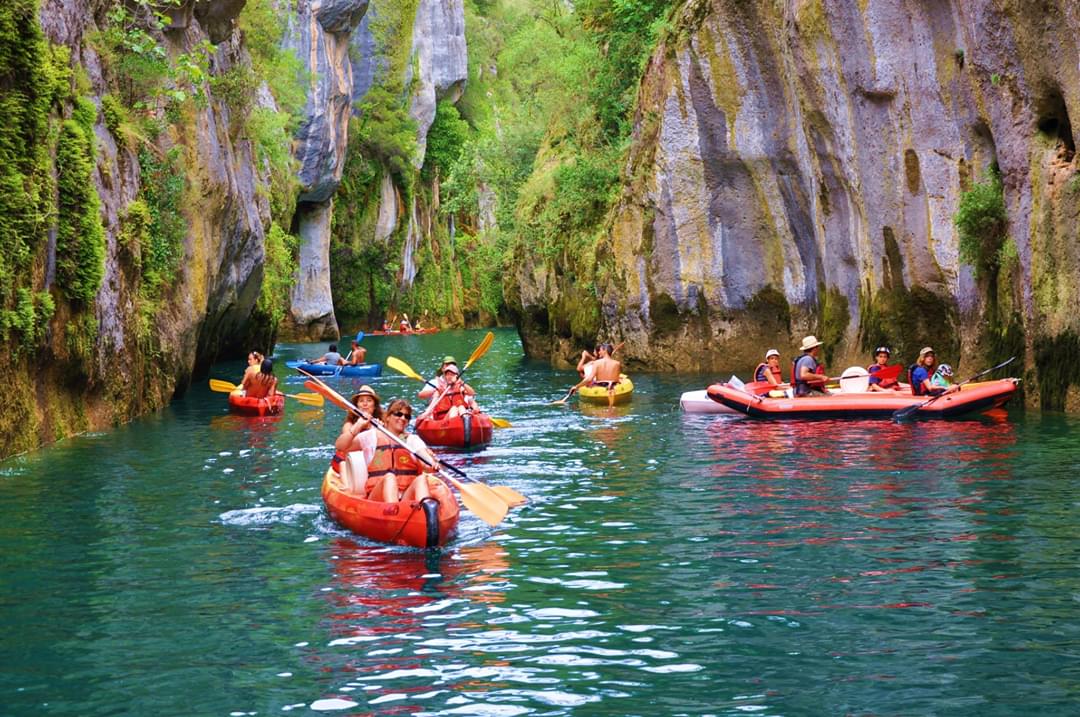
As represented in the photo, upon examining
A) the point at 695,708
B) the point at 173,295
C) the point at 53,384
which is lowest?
the point at 695,708

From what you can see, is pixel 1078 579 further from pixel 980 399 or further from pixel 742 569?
pixel 980 399

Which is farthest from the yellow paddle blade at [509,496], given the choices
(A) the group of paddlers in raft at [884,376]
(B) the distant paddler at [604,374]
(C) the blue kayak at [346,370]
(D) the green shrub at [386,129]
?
(D) the green shrub at [386,129]

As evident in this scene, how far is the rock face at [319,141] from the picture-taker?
49.6m

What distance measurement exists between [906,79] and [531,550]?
598 inches

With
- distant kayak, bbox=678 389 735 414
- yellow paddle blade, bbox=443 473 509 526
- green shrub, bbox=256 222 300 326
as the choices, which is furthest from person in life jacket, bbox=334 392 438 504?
green shrub, bbox=256 222 300 326

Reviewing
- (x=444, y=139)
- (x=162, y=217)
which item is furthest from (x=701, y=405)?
(x=444, y=139)

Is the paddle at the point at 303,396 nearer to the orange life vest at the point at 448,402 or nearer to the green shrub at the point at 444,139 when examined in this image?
the orange life vest at the point at 448,402

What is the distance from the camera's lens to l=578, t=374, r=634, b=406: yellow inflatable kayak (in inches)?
925

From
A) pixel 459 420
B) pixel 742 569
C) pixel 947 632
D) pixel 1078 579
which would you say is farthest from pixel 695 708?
pixel 459 420

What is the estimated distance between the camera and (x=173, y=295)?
25312mm

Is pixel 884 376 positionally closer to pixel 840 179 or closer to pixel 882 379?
pixel 882 379

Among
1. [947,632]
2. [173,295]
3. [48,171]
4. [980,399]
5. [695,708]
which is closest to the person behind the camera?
[695,708]

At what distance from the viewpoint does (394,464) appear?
1155cm

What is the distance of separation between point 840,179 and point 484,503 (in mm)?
16385
